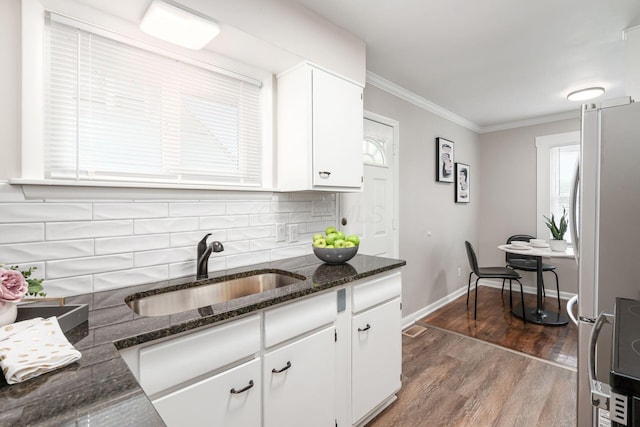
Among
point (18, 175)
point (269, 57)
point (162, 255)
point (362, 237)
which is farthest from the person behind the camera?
point (362, 237)

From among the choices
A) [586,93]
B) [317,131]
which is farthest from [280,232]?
[586,93]

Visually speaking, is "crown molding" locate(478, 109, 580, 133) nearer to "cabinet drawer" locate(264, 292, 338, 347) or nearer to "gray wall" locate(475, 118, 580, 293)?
"gray wall" locate(475, 118, 580, 293)

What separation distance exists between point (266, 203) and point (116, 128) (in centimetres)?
90

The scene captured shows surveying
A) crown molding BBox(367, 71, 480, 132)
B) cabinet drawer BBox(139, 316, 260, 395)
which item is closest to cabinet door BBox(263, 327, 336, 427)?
cabinet drawer BBox(139, 316, 260, 395)

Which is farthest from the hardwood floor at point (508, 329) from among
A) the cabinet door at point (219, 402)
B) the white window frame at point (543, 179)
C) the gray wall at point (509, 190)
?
the cabinet door at point (219, 402)

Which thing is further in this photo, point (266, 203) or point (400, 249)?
point (400, 249)

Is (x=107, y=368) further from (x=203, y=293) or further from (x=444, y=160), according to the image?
(x=444, y=160)

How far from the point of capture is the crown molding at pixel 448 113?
2.94 m

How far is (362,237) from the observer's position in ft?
9.05

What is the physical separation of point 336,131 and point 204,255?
1.12 metres

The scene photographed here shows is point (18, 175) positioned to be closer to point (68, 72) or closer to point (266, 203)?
point (68, 72)

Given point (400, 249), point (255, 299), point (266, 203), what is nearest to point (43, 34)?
point (266, 203)

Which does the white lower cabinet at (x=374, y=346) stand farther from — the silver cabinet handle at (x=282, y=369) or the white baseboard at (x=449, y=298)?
the white baseboard at (x=449, y=298)

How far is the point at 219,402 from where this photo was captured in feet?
3.63
